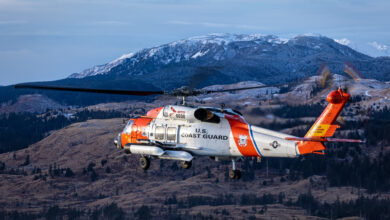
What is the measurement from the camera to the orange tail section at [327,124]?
48781mm

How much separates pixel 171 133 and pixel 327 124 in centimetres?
1499

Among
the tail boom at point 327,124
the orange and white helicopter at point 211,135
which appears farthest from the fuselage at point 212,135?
the tail boom at point 327,124

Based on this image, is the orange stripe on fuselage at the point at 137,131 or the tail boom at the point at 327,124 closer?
the tail boom at the point at 327,124

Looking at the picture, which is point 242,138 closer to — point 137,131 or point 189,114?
point 189,114

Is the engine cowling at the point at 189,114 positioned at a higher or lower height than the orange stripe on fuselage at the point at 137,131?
higher

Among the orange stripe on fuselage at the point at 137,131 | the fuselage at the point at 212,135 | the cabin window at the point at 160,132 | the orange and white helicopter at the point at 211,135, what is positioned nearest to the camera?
the orange and white helicopter at the point at 211,135

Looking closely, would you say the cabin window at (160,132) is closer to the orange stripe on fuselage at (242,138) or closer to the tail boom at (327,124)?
the orange stripe on fuselage at (242,138)

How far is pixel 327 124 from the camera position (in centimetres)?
4934

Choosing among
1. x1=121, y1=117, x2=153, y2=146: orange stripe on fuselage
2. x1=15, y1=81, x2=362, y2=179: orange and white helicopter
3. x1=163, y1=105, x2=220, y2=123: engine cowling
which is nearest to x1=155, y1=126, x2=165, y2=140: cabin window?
x1=15, y1=81, x2=362, y2=179: orange and white helicopter

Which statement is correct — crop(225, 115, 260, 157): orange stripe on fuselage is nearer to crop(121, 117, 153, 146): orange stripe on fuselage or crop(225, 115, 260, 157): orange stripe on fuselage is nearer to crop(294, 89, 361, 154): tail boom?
crop(294, 89, 361, 154): tail boom

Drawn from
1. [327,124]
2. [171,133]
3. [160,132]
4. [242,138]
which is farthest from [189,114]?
[327,124]

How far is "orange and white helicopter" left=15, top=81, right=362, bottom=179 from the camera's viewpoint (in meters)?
49.6

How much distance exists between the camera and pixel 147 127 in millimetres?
59844

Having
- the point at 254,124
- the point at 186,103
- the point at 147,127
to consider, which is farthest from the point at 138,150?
the point at 254,124
